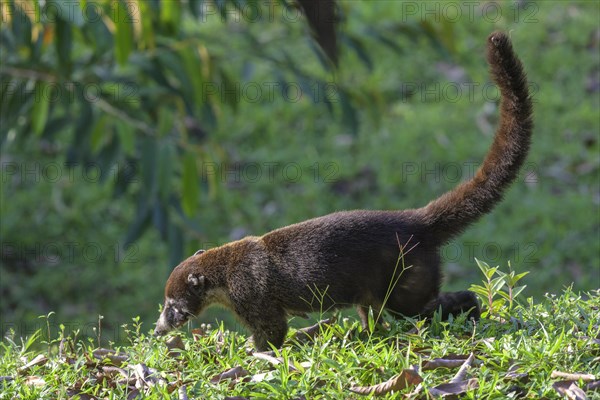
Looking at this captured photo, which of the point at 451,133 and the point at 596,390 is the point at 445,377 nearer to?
the point at 596,390

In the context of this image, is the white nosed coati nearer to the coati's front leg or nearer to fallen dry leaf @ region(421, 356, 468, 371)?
the coati's front leg

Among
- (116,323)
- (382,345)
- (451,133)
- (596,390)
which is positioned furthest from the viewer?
(451,133)

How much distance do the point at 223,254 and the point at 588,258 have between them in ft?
16.0

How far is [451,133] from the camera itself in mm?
10258

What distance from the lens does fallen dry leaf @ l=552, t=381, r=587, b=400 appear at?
3428 mm

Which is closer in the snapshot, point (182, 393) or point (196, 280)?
point (182, 393)

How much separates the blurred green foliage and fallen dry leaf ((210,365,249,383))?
2.61 m

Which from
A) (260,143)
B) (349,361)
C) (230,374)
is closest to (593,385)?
(349,361)

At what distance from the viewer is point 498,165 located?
14.6ft

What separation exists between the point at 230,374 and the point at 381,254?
90cm

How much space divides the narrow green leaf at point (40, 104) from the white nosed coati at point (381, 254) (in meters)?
2.78

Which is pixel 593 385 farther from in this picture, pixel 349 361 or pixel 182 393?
pixel 182 393

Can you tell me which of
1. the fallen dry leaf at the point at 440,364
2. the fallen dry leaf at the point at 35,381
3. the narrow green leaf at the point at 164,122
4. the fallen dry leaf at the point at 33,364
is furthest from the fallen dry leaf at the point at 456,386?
the narrow green leaf at the point at 164,122

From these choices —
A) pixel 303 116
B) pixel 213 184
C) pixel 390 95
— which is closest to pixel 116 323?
pixel 213 184
